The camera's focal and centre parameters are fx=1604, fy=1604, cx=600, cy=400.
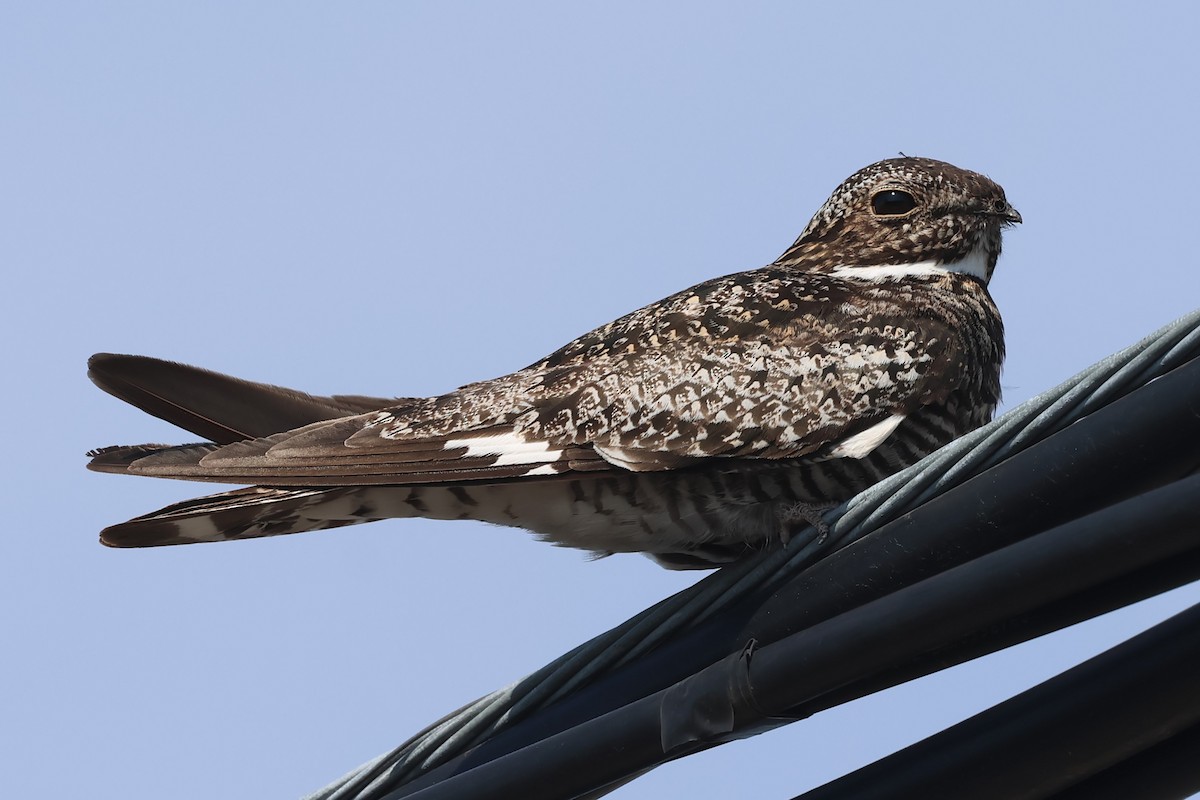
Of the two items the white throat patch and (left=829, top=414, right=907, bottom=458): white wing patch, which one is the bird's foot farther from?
the white throat patch

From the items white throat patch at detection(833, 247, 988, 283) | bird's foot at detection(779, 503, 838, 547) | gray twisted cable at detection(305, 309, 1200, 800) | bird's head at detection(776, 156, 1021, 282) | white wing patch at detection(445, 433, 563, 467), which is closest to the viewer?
gray twisted cable at detection(305, 309, 1200, 800)

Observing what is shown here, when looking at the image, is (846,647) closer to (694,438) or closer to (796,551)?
(796,551)

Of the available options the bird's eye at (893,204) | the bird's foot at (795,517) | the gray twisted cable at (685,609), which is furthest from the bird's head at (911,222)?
the gray twisted cable at (685,609)

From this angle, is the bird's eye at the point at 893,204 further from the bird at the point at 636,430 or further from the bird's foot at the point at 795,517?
the bird's foot at the point at 795,517

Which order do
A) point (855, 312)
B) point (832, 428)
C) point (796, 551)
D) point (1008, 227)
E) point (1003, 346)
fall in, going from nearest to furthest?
point (796, 551) → point (832, 428) → point (855, 312) → point (1003, 346) → point (1008, 227)

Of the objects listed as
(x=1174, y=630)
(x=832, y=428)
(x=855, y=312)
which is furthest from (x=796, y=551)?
(x=855, y=312)

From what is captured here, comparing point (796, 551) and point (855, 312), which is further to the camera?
point (855, 312)

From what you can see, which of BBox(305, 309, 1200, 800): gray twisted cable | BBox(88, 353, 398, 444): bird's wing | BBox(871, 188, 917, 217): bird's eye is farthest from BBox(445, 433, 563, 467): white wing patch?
BBox(871, 188, 917, 217): bird's eye
